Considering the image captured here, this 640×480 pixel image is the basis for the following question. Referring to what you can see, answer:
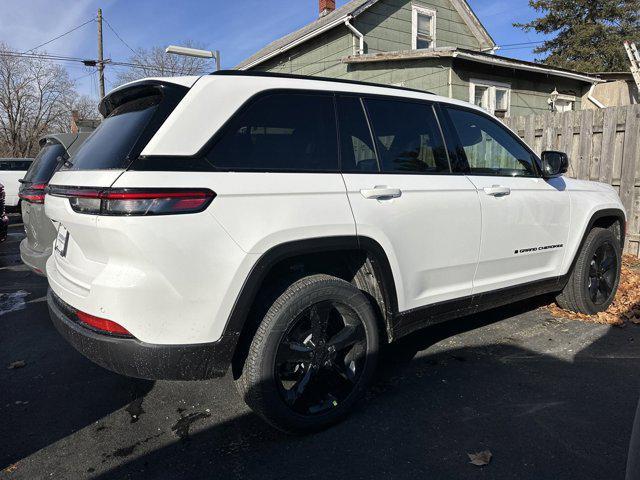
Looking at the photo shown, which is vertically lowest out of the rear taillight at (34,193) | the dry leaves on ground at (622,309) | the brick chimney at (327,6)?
the dry leaves on ground at (622,309)

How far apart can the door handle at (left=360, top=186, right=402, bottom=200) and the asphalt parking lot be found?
132cm

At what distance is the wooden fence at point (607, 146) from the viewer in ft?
21.7

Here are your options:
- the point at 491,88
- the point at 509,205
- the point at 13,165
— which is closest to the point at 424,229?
the point at 509,205

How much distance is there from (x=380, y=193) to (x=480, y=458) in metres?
1.53

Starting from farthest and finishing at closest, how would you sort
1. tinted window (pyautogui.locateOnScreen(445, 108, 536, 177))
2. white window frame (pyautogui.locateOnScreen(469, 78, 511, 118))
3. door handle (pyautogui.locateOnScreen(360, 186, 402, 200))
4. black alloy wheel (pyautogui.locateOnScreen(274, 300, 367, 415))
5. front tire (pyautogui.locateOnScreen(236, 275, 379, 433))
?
1. white window frame (pyautogui.locateOnScreen(469, 78, 511, 118))
2. tinted window (pyautogui.locateOnScreen(445, 108, 536, 177))
3. door handle (pyautogui.locateOnScreen(360, 186, 402, 200))
4. black alloy wheel (pyautogui.locateOnScreen(274, 300, 367, 415))
5. front tire (pyautogui.locateOnScreen(236, 275, 379, 433))

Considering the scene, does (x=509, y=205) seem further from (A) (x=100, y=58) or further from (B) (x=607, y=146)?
(A) (x=100, y=58)

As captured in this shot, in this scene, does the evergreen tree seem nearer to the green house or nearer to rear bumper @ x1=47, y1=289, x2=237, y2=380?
the green house

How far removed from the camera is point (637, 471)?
60.2 inches

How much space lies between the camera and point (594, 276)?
15.6ft

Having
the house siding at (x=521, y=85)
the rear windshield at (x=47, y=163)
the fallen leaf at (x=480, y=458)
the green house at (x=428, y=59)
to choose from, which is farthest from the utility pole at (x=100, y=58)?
the fallen leaf at (x=480, y=458)

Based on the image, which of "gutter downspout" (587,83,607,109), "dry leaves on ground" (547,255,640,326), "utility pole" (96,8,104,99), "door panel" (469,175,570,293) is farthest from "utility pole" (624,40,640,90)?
"utility pole" (96,8,104,99)

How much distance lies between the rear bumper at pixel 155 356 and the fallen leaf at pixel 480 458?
4.44ft

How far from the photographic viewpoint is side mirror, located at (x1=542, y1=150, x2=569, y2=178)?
13.2 feet

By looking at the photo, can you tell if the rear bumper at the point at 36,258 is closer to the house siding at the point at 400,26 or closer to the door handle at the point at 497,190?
the door handle at the point at 497,190
